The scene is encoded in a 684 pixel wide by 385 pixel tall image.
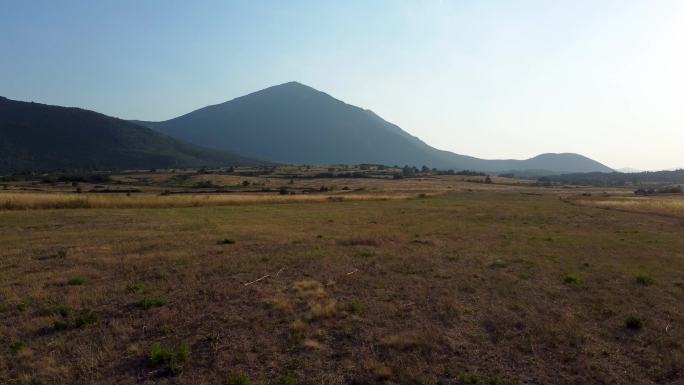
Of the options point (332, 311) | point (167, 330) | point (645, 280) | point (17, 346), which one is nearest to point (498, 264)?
point (645, 280)

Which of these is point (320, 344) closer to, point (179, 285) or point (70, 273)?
point (179, 285)

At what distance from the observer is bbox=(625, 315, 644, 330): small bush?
490 inches

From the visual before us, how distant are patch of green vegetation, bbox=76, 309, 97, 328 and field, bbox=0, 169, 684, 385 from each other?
0.15ft

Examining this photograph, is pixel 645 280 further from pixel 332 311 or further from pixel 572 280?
pixel 332 311

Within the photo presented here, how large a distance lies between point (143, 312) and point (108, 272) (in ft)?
19.5

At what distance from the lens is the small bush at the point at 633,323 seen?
1245 centimetres

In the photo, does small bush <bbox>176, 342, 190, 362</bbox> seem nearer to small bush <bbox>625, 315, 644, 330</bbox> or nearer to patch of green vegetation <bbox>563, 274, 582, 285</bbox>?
small bush <bbox>625, 315, 644, 330</bbox>

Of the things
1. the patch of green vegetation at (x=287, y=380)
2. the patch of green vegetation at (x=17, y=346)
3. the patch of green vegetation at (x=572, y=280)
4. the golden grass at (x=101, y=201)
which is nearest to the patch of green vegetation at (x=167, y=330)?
the patch of green vegetation at (x=17, y=346)

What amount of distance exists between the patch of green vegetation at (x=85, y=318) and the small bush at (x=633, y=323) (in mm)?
14314

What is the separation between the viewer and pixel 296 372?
30.6 ft

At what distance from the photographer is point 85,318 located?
11844mm

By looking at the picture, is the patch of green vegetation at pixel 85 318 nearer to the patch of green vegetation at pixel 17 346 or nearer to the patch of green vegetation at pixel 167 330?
the patch of green vegetation at pixel 17 346

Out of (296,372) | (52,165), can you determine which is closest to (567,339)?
(296,372)

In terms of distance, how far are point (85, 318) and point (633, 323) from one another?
1460cm
